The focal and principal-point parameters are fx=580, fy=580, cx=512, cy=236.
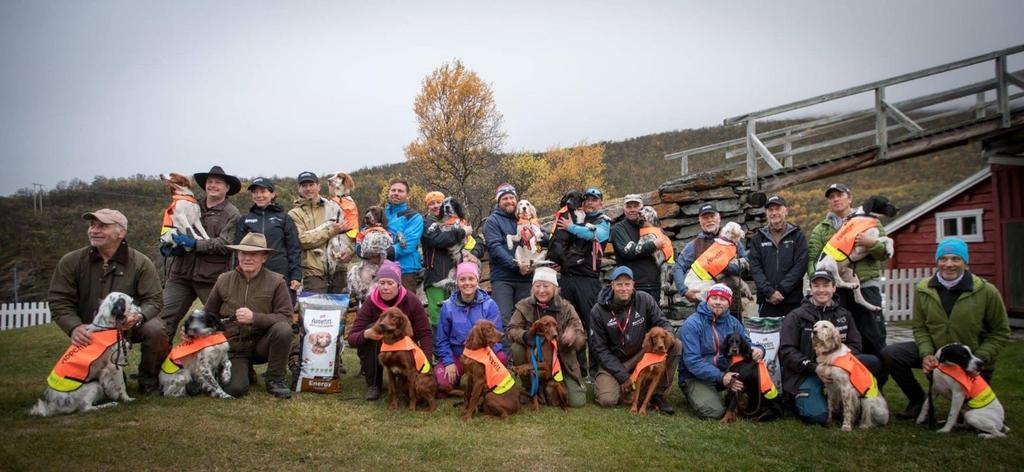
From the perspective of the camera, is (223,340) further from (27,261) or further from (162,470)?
(27,261)

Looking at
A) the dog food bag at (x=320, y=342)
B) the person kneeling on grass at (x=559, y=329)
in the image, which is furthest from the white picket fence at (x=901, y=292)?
the dog food bag at (x=320, y=342)

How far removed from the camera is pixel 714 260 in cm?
602

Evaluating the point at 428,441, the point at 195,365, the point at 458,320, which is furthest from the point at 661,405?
the point at 195,365

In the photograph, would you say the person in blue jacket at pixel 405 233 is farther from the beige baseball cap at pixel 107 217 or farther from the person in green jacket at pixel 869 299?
A: the person in green jacket at pixel 869 299

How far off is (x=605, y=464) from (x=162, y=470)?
107 inches

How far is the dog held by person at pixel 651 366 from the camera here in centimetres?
513

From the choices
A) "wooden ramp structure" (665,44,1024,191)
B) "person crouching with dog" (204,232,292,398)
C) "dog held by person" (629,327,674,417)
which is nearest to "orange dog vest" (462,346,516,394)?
"dog held by person" (629,327,674,417)

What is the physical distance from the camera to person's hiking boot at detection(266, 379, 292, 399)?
5277 millimetres

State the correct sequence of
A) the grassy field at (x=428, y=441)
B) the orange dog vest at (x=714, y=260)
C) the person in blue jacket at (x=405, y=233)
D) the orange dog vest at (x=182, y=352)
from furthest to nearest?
the person in blue jacket at (x=405, y=233), the orange dog vest at (x=714, y=260), the orange dog vest at (x=182, y=352), the grassy field at (x=428, y=441)

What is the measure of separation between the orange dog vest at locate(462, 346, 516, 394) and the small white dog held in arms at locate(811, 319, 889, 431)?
8.62 ft

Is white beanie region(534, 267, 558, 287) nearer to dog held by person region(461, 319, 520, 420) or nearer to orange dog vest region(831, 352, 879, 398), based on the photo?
dog held by person region(461, 319, 520, 420)

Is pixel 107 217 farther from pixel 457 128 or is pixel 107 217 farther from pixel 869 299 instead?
pixel 457 128

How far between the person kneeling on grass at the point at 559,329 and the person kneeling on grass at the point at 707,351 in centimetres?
96

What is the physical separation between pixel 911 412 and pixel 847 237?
162 centimetres
